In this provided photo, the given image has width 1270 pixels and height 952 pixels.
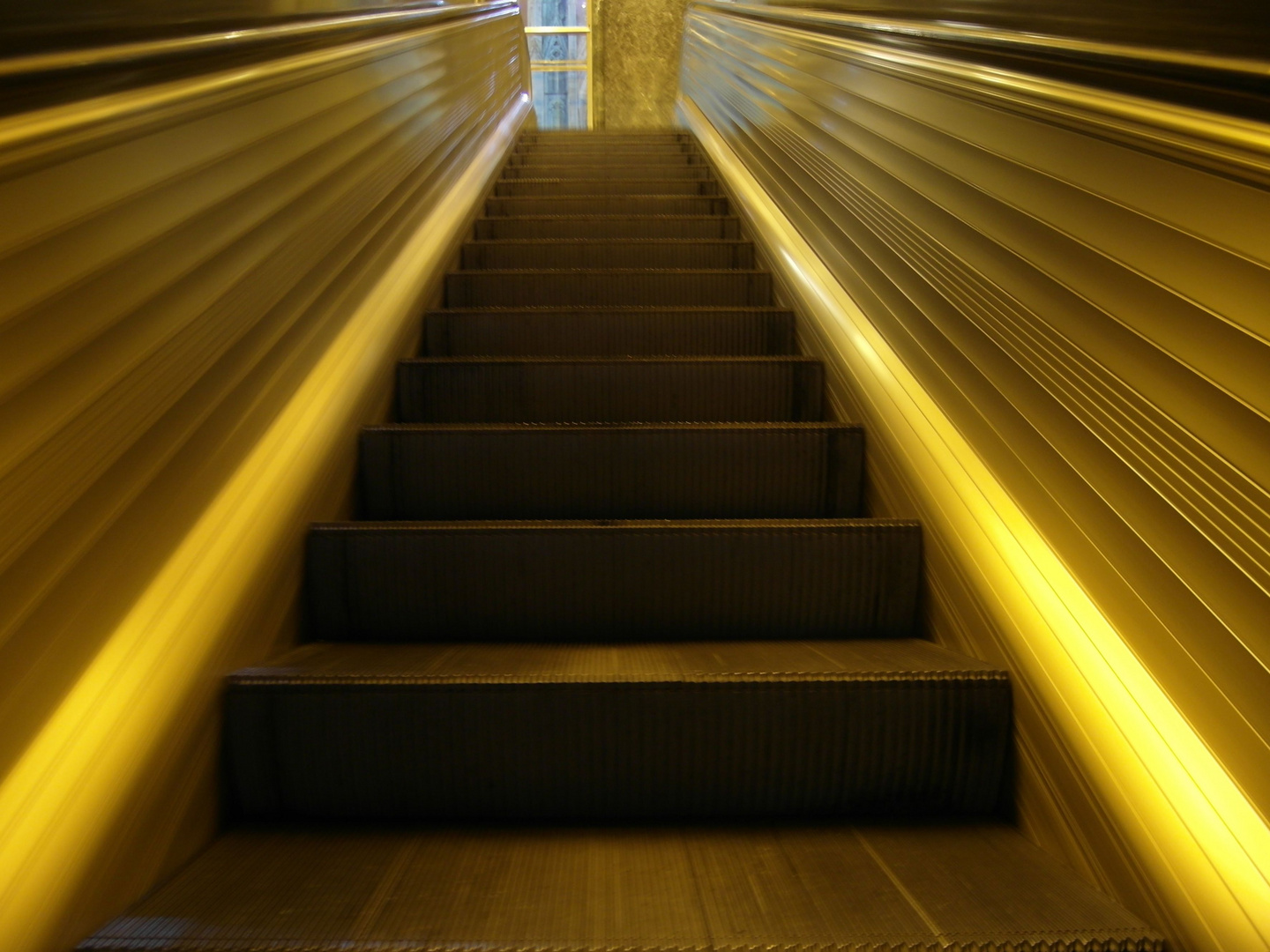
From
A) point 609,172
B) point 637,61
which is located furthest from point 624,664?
point 637,61

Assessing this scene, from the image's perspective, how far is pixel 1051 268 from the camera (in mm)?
1154

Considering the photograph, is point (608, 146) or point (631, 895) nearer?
point (631, 895)

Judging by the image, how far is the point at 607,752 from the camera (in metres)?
1.07

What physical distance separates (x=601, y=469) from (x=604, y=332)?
642 mm

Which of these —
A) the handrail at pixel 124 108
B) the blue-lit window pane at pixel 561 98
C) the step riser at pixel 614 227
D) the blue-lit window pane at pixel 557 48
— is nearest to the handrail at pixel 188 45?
the handrail at pixel 124 108

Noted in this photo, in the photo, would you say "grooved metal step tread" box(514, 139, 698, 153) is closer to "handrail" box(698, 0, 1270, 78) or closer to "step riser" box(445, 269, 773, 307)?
"step riser" box(445, 269, 773, 307)

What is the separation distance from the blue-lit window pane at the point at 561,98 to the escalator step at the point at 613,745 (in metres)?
8.12

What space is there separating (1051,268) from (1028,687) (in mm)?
559

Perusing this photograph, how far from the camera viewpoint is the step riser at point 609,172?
151 inches

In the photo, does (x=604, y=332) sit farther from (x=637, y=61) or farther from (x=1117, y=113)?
(x=637, y=61)

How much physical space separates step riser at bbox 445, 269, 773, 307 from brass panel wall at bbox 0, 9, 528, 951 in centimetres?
70

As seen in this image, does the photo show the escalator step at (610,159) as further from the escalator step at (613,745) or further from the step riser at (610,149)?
the escalator step at (613,745)

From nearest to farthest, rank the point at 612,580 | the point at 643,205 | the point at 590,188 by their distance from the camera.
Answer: the point at 612,580 → the point at 643,205 → the point at 590,188

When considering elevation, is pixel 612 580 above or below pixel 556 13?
below
